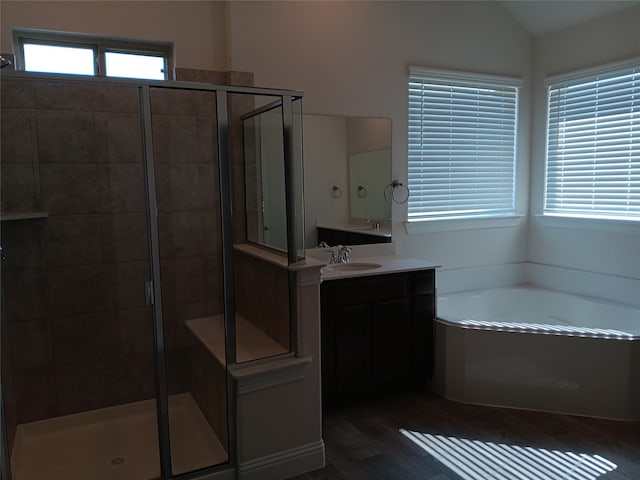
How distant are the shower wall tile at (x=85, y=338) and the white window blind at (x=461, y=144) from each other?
2251 mm

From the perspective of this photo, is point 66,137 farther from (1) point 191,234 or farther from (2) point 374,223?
(2) point 374,223

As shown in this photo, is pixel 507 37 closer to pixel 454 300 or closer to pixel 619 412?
pixel 454 300

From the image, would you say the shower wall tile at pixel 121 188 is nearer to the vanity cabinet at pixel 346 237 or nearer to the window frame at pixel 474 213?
the vanity cabinet at pixel 346 237

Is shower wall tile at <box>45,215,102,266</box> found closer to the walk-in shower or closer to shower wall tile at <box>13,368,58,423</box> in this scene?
the walk-in shower

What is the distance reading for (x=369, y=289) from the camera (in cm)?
306

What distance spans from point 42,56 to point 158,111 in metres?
0.87

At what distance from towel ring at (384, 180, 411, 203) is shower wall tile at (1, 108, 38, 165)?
2268 mm

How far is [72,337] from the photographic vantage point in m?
2.83

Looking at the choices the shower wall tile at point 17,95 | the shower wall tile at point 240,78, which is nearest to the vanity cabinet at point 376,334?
the shower wall tile at point 240,78

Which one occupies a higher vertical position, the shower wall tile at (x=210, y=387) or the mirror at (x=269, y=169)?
the mirror at (x=269, y=169)

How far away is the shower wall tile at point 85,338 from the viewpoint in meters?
2.80

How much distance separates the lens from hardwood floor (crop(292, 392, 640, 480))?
2414 millimetres

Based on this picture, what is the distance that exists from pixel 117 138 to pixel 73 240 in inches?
24.5

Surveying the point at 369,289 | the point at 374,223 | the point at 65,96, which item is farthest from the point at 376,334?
the point at 65,96
